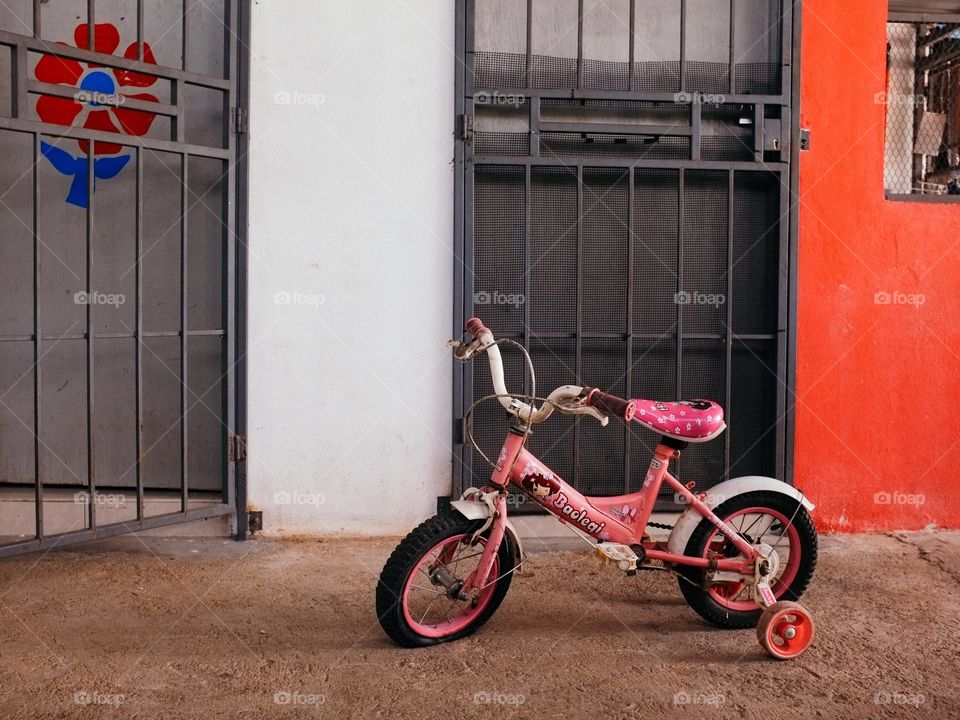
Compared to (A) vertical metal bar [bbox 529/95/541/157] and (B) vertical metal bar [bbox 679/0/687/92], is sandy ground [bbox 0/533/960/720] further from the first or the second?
(B) vertical metal bar [bbox 679/0/687/92]

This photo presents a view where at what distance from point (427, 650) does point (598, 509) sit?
748 mm

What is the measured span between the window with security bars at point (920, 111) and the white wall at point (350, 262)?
226cm

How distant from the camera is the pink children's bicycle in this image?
3.00m

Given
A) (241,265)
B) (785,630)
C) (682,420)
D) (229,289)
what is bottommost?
(785,630)

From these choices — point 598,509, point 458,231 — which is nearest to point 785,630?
point 598,509

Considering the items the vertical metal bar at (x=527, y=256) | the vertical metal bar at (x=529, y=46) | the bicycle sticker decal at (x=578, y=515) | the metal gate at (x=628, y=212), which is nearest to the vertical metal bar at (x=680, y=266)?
the metal gate at (x=628, y=212)

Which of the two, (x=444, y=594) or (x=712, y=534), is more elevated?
(x=712, y=534)

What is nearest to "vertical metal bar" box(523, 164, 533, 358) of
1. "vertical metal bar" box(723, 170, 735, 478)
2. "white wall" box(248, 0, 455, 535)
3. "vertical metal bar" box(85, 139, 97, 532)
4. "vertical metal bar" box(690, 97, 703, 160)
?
"white wall" box(248, 0, 455, 535)

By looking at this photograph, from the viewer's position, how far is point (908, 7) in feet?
14.9

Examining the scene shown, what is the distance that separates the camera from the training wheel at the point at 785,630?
118 inches

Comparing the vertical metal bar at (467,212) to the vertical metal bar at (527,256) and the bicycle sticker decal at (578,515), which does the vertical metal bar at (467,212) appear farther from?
the bicycle sticker decal at (578,515)

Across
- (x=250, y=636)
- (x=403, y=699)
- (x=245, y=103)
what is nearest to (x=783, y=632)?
(x=403, y=699)

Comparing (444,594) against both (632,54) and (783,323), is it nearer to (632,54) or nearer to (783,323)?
(783,323)

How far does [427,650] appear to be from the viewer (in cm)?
306
